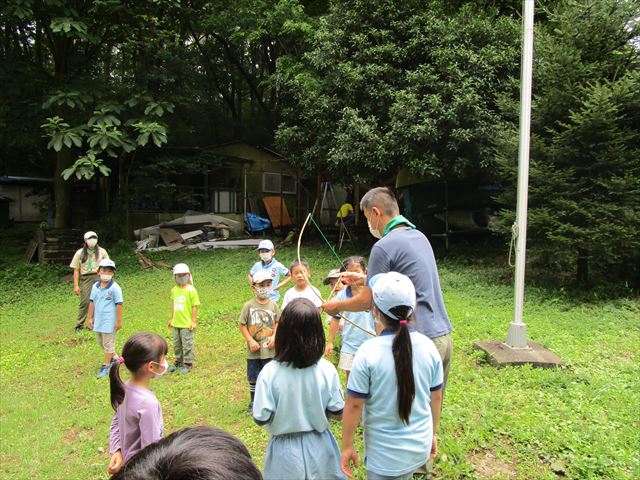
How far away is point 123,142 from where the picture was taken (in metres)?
10.1

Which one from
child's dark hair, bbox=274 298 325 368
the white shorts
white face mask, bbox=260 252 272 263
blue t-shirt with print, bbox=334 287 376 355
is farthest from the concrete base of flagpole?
child's dark hair, bbox=274 298 325 368

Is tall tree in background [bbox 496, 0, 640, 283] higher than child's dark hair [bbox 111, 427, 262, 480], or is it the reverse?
tall tree in background [bbox 496, 0, 640, 283]

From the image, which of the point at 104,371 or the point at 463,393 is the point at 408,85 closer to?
the point at 463,393

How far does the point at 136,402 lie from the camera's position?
241cm

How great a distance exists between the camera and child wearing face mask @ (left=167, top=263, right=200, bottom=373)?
211 inches

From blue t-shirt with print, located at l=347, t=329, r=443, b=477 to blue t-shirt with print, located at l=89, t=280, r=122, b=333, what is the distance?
4.39m

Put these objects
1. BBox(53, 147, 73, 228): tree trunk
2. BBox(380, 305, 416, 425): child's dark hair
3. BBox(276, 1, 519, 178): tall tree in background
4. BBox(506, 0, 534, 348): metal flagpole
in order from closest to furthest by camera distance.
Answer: BBox(380, 305, 416, 425): child's dark hair → BBox(506, 0, 534, 348): metal flagpole → BBox(276, 1, 519, 178): tall tree in background → BBox(53, 147, 73, 228): tree trunk

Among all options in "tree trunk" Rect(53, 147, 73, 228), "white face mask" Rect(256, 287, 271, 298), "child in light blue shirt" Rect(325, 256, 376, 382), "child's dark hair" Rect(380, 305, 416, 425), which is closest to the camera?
"child's dark hair" Rect(380, 305, 416, 425)

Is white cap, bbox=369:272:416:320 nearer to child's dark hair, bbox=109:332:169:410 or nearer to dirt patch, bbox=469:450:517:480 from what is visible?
child's dark hair, bbox=109:332:169:410

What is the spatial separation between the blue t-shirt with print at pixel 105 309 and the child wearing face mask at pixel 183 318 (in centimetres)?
77

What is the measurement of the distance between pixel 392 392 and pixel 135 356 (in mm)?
1428

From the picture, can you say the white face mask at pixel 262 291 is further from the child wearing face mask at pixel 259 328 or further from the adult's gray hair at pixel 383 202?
the adult's gray hair at pixel 383 202

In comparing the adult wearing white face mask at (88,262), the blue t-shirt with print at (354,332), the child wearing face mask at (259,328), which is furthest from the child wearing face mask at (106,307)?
the blue t-shirt with print at (354,332)

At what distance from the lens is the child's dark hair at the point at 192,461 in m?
0.76
